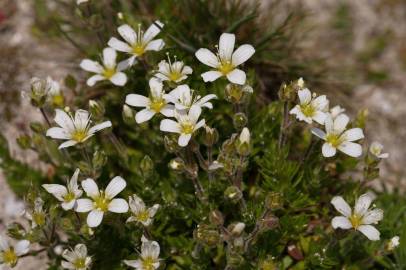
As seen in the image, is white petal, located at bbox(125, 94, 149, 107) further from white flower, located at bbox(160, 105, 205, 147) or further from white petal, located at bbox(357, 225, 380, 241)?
white petal, located at bbox(357, 225, 380, 241)

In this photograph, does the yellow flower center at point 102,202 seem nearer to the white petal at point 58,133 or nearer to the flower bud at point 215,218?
the white petal at point 58,133

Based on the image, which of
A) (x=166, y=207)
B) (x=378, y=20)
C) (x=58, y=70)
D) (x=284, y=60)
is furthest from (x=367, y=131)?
(x=58, y=70)

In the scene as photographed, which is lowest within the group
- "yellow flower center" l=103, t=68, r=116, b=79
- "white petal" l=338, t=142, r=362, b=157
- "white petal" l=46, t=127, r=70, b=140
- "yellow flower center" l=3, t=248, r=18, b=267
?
"yellow flower center" l=3, t=248, r=18, b=267

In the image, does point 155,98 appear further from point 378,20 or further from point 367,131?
point 378,20

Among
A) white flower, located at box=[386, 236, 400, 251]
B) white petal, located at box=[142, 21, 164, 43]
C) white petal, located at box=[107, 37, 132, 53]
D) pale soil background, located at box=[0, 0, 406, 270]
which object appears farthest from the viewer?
pale soil background, located at box=[0, 0, 406, 270]

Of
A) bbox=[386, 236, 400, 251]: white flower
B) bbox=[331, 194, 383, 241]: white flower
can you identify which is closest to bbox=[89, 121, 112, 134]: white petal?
bbox=[331, 194, 383, 241]: white flower

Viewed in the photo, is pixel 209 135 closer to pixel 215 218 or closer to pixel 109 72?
pixel 215 218

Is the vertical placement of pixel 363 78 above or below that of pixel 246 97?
below
